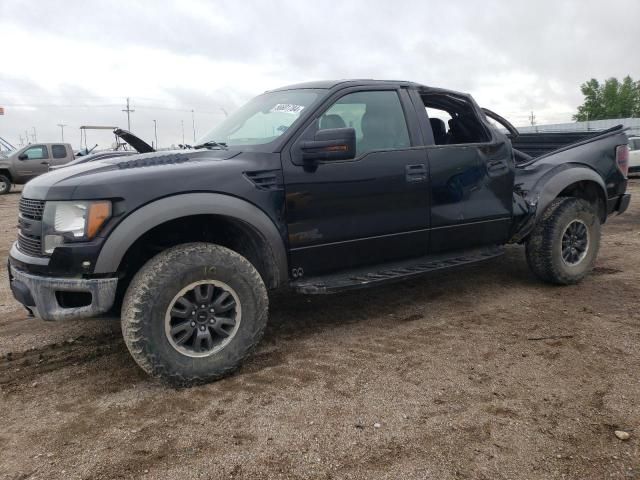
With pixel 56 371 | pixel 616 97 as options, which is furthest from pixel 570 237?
pixel 616 97

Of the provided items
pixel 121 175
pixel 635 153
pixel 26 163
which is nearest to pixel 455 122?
pixel 121 175

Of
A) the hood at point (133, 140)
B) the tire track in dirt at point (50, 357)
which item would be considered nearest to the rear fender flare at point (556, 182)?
the hood at point (133, 140)

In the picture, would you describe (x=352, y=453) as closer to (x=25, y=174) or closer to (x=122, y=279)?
(x=122, y=279)

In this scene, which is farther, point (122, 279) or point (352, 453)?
point (122, 279)

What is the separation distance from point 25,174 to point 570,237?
18441mm

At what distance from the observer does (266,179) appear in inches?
132

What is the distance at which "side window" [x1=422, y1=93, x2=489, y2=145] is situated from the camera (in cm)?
458

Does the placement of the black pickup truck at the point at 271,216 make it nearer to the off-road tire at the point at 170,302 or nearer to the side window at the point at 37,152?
the off-road tire at the point at 170,302

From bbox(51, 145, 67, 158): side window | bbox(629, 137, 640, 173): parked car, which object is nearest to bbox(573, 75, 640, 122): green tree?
bbox(629, 137, 640, 173): parked car

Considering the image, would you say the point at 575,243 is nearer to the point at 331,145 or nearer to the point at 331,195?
the point at 331,195

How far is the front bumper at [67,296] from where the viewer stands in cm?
286

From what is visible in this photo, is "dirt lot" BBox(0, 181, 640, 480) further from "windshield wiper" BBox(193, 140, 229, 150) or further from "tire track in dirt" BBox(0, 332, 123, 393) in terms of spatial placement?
"windshield wiper" BBox(193, 140, 229, 150)

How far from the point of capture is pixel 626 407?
2773mm

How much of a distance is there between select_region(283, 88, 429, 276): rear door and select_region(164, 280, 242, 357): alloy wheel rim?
572mm
